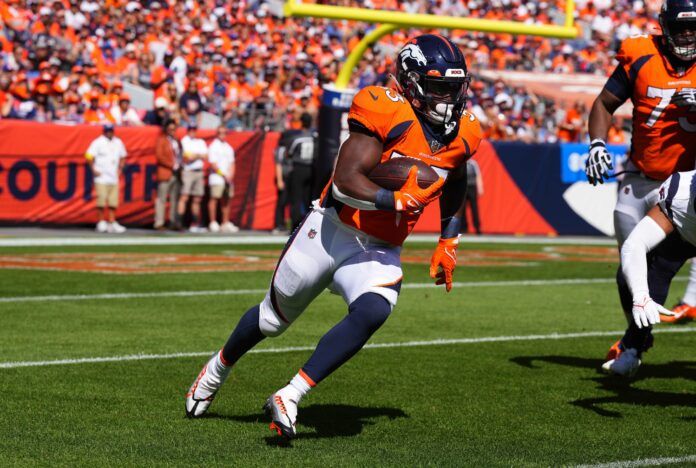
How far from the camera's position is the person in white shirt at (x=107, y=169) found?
671 inches

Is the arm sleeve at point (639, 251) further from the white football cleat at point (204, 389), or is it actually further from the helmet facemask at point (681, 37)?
the white football cleat at point (204, 389)

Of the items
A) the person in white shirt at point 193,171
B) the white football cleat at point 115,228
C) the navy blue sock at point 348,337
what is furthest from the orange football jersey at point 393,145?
the person in white shirt at point 193,171

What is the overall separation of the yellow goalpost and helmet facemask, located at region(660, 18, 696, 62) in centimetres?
680

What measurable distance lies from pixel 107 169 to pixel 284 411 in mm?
12947

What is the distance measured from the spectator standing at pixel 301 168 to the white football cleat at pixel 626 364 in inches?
413

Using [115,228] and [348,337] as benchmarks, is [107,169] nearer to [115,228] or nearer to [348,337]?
[115,228]

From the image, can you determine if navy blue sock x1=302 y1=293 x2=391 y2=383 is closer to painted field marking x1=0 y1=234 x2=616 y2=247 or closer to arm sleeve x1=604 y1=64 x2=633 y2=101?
arm sleeve x1=604 y1=64 x2=633 y2=101

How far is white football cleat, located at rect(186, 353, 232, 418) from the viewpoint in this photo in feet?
17.7

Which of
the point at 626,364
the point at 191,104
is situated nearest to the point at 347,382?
the point at 626,364

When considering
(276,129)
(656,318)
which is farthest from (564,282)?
(276,129)

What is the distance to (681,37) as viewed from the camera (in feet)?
21.5

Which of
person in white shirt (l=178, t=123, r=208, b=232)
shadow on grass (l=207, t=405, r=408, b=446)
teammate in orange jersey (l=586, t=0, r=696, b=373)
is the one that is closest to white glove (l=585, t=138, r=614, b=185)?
teammate in orange jersey (l=586, t=0, r=696, b=373)

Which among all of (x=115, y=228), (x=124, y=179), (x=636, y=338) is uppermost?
(x=636, y=338)

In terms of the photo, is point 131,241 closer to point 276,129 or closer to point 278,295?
point 276,129
